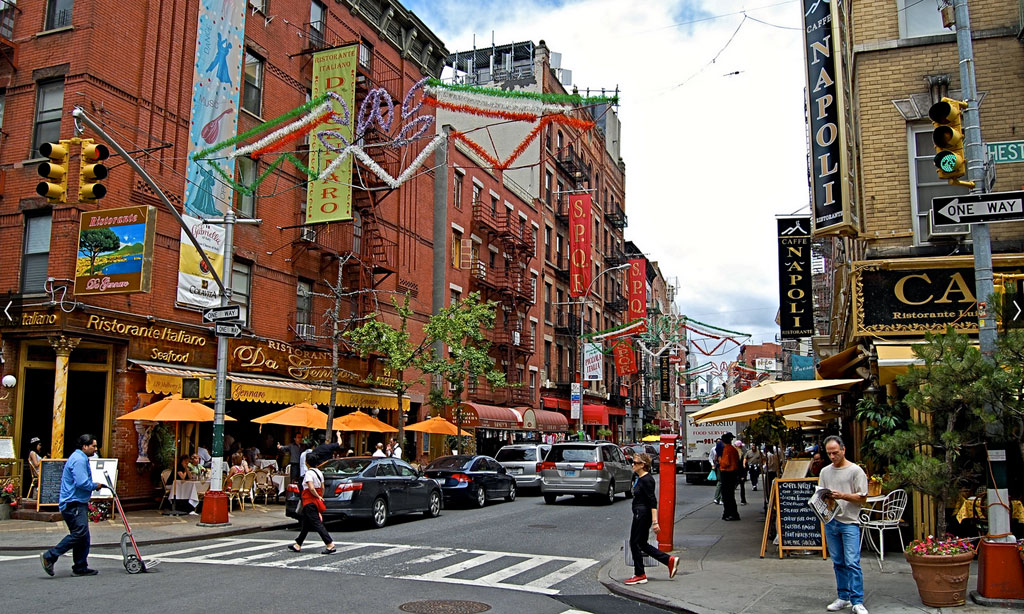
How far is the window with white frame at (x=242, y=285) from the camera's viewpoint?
2323 centimetres

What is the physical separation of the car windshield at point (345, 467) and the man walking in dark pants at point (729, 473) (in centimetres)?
772

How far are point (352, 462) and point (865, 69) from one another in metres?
12.4

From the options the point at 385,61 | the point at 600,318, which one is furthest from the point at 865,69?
the point at 600,318

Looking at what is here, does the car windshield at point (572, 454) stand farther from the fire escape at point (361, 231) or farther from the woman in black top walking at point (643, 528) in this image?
the woman in black top walking at point (643, 528)

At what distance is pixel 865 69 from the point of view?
14.5 metres

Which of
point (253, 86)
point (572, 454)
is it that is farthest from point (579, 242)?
point (253, 86)

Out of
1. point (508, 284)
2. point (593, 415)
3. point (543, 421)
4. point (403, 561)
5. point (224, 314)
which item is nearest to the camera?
point (403, 561)

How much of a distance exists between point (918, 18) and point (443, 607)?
12818 mm

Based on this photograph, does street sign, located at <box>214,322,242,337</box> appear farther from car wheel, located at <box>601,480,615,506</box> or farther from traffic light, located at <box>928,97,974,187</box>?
traffic light, located at <box>928,97,974,187</box>

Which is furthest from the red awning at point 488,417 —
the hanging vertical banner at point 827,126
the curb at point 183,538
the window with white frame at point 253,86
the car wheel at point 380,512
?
the hanging vertical banner at point 827,126

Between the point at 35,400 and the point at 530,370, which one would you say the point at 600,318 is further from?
the point at 35,400

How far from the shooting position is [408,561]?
40.2 ft

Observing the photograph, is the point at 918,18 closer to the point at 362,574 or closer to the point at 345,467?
the point at 362,574

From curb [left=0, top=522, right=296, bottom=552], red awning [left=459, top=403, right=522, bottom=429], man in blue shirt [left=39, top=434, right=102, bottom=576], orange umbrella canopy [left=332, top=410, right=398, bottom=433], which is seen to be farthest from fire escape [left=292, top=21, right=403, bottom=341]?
man in blue shirt [left=39, top=434, right=102, bottom=576]
